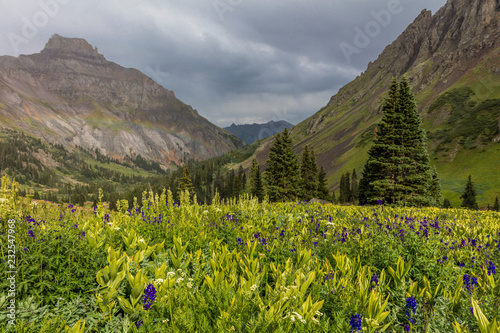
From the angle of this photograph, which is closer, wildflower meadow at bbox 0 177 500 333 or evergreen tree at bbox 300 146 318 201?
wildflower meadow at bbox 0 177 500 333

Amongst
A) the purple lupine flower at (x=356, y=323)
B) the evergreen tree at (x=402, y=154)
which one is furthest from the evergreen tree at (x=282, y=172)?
the purple lupine flower at (x=356, y=323)

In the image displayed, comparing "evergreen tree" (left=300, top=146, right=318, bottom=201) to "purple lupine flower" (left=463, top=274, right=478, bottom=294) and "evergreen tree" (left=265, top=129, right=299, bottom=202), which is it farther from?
"purple lupine flower" (left=463, top=274, right=478, bottom=294)

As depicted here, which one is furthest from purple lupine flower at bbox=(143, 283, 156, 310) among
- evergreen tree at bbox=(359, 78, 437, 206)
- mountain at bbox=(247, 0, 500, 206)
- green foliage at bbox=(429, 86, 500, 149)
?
green foliage at bbox=(429, 86, 500, 149)

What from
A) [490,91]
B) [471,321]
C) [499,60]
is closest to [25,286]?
[471,321]

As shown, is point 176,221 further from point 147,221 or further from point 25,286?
point 25,286

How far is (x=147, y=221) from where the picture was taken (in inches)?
256

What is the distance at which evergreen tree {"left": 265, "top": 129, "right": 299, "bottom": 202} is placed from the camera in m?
44.8

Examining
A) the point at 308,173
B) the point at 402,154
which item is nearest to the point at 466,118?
the point at 308,173

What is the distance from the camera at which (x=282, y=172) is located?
45.5 meters

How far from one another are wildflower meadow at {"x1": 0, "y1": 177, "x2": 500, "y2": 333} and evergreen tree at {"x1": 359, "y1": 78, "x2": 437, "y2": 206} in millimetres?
22558

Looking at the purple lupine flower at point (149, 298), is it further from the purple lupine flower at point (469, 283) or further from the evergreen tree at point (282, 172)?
the evergreen tree at point (282, 172)

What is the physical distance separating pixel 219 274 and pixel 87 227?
11.9ft

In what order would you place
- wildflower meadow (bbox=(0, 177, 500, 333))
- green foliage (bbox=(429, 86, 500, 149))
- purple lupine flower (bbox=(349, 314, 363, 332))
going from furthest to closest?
green foliage (bbox=(429, 86, 500, 149)), wildflower meadow (bbox=(0, 177, 500, 333)), purple lupine flower (bbox=(349, 314, 363, 332))

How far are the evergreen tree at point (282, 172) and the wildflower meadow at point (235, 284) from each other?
3875cm
